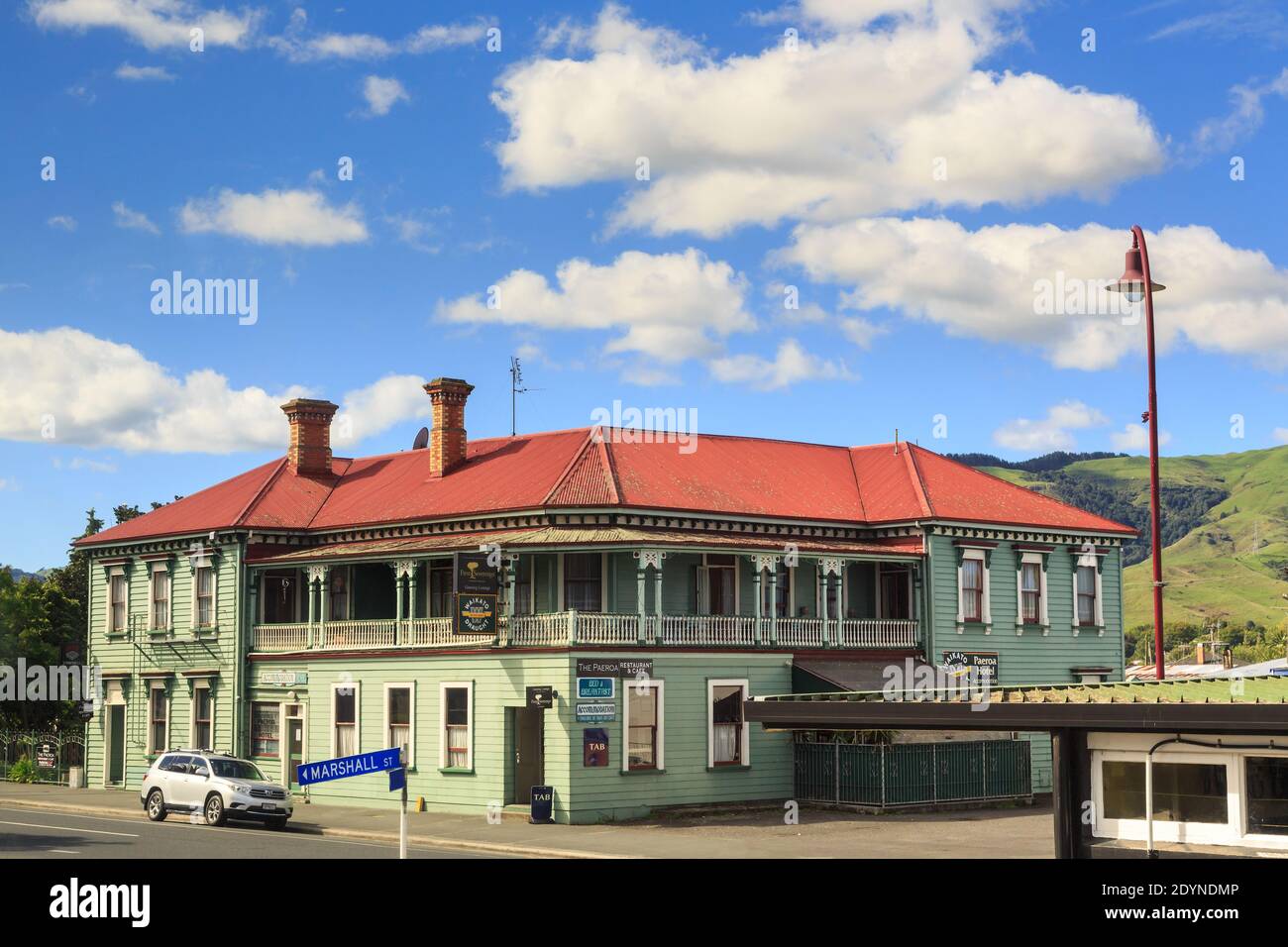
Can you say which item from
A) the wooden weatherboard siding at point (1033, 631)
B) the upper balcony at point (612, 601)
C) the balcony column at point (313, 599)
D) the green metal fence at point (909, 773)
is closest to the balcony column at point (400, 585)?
the upper balcony at point (612, 601)

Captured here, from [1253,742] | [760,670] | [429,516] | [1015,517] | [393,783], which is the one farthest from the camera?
[1015,517]

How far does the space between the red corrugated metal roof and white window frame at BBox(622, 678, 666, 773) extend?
14.9 ft

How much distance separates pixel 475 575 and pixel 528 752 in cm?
501

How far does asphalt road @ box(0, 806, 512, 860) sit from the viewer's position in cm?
2648

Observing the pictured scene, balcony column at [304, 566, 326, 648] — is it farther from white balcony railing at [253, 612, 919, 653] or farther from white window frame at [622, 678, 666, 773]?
white window frame at [622, 678, 666, 773]

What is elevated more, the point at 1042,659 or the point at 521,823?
the point at 1042,659

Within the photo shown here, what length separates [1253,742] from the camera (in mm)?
15461

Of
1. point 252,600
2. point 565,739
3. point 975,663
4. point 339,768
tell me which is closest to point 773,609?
point 975,663

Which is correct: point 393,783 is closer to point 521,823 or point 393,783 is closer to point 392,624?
point 521,823

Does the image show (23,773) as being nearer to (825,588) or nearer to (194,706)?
(194,706)

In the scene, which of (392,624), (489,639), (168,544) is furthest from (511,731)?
(168,544)

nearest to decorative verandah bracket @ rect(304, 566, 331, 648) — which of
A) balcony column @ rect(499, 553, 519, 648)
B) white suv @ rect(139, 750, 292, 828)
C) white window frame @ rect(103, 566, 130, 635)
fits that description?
balcony column @ rect(499, 553, 519, 648)

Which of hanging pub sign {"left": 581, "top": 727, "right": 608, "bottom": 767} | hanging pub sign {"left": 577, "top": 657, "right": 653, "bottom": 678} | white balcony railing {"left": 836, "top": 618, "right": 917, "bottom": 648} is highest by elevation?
white balcony railing {"left": 836, "top": 618, "right": 917, "bottom": 648}

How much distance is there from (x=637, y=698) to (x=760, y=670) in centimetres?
368
